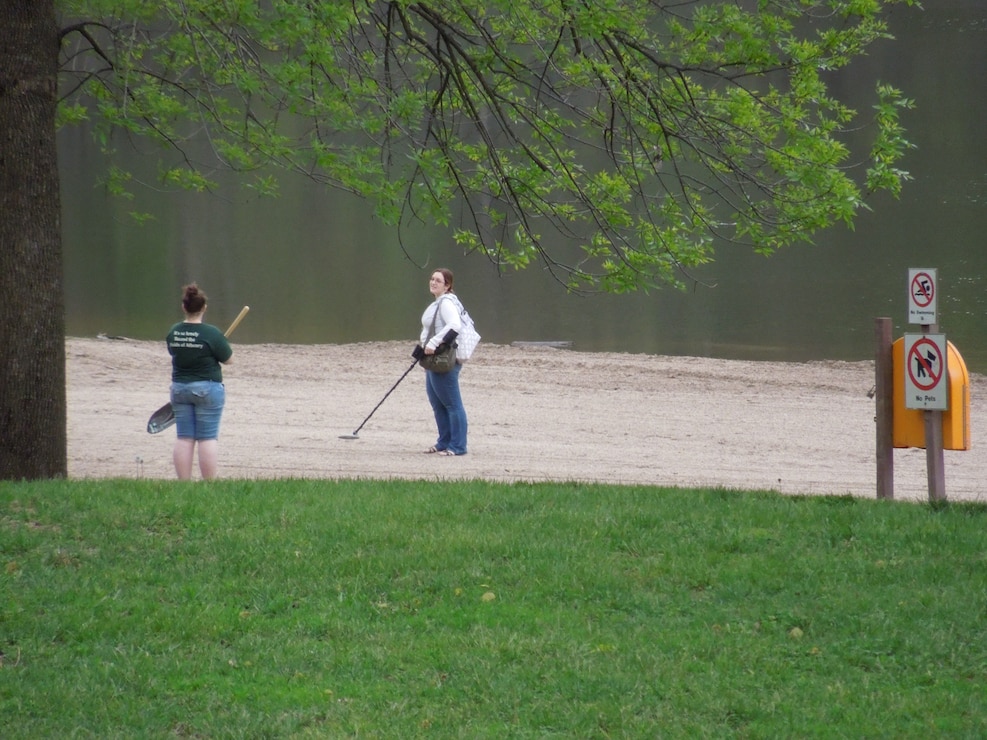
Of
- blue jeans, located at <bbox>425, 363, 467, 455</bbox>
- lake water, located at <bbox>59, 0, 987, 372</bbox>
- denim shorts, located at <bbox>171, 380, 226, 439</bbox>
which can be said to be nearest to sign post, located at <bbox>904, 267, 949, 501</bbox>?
blue jeans, located at <bbox>425, 363, 467, 455</bbox>

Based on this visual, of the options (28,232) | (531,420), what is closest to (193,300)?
(28,232)

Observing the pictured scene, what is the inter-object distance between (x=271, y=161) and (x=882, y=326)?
450 cm

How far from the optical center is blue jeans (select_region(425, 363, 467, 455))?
12.5 metres

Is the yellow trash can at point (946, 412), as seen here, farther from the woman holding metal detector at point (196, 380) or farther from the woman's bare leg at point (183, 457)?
the woman's bare leg at point (183, 457)

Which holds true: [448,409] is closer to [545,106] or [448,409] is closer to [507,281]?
[545,106]

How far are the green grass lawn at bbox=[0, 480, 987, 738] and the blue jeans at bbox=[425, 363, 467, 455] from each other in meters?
4.46

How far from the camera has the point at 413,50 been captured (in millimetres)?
10086

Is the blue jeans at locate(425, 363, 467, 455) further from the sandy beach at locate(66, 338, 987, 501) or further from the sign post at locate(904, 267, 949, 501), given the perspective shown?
the sign post at locate(904, 267, 949, 501)

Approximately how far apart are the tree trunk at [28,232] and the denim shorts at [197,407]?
1.27 metres

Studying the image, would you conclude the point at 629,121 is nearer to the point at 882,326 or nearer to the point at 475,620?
the point at 882,326

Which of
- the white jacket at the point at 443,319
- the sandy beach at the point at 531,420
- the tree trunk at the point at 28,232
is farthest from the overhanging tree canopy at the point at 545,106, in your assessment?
the sandy beach at the point at 531,420

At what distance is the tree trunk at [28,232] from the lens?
8211mm

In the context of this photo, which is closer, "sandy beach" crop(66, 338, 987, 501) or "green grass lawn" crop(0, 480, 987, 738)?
"green grass lawn" crop(0, 480, 987, 738)

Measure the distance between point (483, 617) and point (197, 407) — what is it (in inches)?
189
